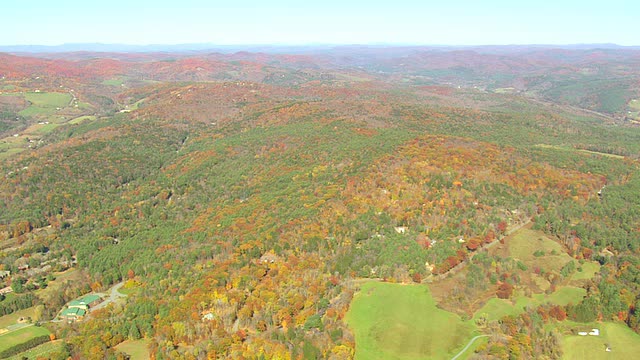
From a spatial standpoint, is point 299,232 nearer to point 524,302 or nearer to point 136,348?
point 136,348

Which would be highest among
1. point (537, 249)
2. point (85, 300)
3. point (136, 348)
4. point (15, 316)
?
point (537, 249)

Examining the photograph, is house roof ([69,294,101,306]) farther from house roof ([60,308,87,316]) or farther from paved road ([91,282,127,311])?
house roof ([60,308,87,316])

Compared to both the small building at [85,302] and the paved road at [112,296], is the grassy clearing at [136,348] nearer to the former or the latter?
the paved road at [112,296]

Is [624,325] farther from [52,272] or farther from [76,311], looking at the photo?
[52,272]

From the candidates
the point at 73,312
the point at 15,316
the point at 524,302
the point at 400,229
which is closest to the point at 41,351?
the point at 73,312

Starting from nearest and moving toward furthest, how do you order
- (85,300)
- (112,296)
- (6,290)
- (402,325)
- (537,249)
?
(402,325) → (85,300) → (112,296) → (6,290) → (537,249)

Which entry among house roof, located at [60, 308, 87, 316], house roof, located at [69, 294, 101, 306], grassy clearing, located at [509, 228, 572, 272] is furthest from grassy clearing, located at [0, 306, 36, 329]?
grassy clearing, located at [509, 228, 572, 272]

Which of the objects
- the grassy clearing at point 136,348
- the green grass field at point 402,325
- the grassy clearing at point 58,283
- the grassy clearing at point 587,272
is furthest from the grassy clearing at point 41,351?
the grassy clearing at point 587,272
